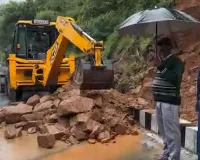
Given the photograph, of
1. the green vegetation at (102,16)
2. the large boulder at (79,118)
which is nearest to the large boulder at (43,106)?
the large boulder at (79,118)

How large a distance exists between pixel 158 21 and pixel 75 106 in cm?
288

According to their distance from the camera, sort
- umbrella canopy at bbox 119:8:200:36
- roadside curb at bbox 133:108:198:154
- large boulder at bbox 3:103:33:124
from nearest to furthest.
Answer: umbrella canopy at bbox 119:8:200:36 → roadside curb at bbox 133:108:198:154 → large boulder at bbox 3:103:33:124

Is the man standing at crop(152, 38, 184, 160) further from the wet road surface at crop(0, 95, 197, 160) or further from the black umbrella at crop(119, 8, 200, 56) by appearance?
the wet road surface at crop(0, 95, 197, 160)

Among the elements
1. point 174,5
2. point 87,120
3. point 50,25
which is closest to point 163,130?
point 87,120

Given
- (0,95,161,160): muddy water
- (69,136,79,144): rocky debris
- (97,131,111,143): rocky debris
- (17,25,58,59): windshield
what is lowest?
(0,95,161,160): muddy water

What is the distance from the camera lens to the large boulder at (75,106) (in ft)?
21.7

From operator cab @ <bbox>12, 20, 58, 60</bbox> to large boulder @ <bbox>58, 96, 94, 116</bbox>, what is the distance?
4212mm

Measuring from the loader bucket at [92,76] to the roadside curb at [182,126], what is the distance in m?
0.93

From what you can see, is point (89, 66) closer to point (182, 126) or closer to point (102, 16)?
point (182, 126)

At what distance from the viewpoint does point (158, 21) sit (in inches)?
178

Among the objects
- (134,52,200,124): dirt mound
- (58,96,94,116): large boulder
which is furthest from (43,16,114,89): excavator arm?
(134,52,200,124): dirt mound

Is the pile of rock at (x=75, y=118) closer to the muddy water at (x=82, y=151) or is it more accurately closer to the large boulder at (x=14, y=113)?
the large boulder at (x=14, y=113)

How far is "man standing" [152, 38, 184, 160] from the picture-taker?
13.4ft

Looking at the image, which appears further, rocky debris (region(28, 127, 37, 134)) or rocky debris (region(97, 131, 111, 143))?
rocky debris (region(28, 127, 37, 134))
